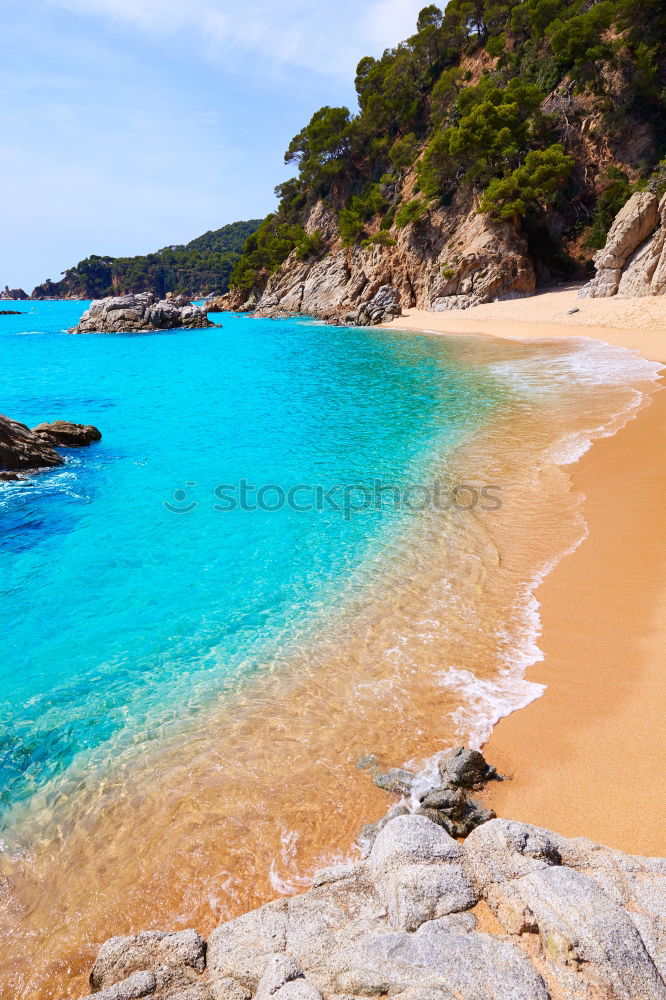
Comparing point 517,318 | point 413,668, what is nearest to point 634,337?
point 517,318

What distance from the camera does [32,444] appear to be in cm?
1648

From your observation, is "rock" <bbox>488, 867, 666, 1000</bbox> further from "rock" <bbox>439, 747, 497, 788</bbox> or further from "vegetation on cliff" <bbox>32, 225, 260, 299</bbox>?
"vegetation on cliff" <bbox>32, 225, 260, 299</bbox>

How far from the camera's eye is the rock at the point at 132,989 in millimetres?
3357

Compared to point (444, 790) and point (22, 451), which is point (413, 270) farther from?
point (444, 790)

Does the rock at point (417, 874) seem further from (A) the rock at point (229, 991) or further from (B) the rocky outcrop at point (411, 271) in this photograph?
(B) the rocky outcrop at point (411, 271)

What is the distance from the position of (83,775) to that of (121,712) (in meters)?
0.95

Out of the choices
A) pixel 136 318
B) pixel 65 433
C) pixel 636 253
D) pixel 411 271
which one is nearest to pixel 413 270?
pixel 411 271

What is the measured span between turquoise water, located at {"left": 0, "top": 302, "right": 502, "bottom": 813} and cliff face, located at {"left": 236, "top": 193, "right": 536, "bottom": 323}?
28.2m

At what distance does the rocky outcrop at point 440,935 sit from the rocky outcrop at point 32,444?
14.7m

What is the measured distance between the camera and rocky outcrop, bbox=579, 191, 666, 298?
33.4 metres

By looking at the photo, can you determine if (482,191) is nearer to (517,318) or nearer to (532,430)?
(517,318)

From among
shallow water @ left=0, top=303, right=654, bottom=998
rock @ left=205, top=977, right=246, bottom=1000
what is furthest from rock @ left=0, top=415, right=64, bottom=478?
rock @ left=205, top=977, right=246, bottom=1000

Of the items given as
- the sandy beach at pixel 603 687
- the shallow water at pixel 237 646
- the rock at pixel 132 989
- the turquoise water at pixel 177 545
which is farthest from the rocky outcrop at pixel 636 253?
the rock at pixel 132 989

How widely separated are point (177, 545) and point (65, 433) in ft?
33.6
